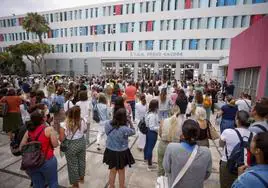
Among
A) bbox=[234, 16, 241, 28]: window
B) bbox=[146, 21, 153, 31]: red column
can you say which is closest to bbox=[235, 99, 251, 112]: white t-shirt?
bbox=[234, 16, 241, 28]: window

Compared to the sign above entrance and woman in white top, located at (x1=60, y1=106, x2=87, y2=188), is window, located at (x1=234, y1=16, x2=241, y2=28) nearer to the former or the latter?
→ the sign above entrance

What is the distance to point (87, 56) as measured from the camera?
31.3m

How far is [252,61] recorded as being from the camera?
910 cm

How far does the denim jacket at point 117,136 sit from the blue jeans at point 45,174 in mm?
941

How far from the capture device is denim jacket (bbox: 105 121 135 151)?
283 cm

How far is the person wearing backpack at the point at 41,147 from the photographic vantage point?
7.89 feet

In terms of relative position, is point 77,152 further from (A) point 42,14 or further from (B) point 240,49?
(A) point 42,14

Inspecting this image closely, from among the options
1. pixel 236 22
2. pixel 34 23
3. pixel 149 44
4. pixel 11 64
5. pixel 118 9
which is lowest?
pixel 11 64

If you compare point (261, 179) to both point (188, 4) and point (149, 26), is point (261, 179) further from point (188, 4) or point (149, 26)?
point (149, 26)

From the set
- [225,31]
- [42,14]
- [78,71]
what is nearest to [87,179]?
[225,31]

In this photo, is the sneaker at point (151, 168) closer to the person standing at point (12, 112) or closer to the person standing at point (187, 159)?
the person standing at point (187, 159)

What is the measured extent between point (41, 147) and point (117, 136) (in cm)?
115

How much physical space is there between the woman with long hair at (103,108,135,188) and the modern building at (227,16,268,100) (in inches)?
291

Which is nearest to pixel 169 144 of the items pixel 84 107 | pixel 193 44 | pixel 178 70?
pixel 84 107
